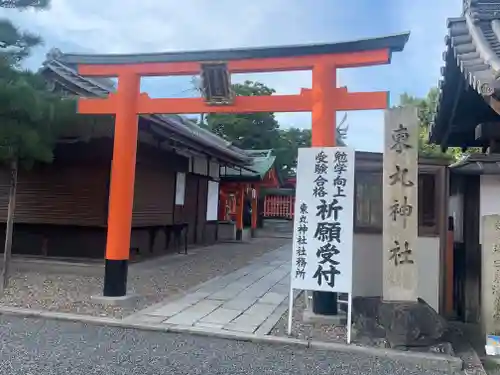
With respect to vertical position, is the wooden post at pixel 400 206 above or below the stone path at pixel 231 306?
above

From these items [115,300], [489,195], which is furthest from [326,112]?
[115,300]

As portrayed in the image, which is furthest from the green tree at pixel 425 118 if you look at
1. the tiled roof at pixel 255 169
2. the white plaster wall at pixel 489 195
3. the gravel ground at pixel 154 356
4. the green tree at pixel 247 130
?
the gravel ground at pixel 154 356

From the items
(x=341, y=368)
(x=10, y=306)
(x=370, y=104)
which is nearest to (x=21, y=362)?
(x=10, y=306)

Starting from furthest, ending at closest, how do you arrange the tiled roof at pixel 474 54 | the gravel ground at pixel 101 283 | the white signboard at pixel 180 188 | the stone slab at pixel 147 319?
the white signboard at pixel 180 188 → the gravel ground at pixel 101 283 → the stone slab at pixel 147 319 → the tiled roof at pixel 474 54

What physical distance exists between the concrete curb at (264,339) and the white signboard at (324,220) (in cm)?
62

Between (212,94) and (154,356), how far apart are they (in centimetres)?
347

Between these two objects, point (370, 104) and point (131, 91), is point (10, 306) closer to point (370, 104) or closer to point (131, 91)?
point (131, 91)

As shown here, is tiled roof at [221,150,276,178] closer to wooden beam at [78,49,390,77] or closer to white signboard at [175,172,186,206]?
white signboard at [175,172,186,206]

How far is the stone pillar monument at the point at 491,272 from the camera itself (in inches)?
185

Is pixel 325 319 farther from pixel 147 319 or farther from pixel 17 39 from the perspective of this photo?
pixel 17 39

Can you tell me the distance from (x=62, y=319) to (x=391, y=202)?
13.6 ft

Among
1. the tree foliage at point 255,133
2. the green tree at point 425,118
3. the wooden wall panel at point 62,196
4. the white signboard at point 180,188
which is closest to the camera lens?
the wooden wall panel at point 62,196

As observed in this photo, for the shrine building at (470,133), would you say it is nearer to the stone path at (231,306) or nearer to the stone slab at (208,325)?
the stone path at (231,306)

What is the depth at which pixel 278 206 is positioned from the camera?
26984mm
